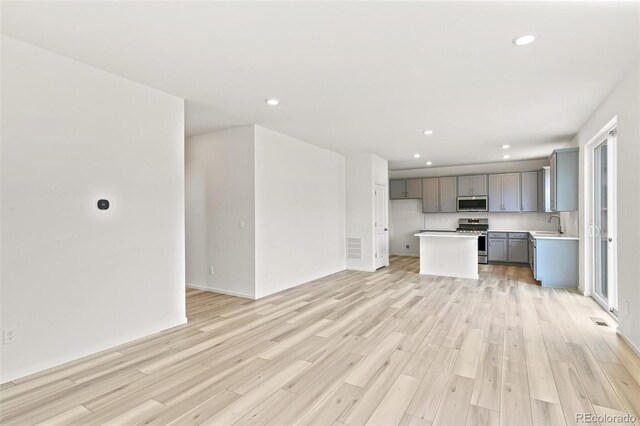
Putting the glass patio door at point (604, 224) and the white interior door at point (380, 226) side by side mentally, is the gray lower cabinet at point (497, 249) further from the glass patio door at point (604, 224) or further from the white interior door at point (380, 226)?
the glass patio door at point (604, 224)

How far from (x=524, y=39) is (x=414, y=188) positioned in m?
7.39

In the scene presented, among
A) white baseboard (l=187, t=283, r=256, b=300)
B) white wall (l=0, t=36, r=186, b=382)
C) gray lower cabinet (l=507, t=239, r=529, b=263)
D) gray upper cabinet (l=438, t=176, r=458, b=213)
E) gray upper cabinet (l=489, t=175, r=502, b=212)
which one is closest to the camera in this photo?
white wall (l=0, t=36, r=186, b=382)

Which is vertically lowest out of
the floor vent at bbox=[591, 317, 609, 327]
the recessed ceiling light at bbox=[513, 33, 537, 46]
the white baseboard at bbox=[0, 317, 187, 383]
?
the floor vent at bbox=[591, 317, 609, 327]

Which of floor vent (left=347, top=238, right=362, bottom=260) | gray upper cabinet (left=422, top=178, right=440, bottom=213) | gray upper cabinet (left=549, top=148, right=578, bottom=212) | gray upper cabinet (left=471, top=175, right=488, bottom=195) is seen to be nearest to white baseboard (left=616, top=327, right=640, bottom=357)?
gray upper cabinet (left=549, top=148, right=578, bottom=212)

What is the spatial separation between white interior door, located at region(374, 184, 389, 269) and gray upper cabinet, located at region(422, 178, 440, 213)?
6.74 feet

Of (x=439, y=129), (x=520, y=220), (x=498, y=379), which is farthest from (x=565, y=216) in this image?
(x=498, y=379)

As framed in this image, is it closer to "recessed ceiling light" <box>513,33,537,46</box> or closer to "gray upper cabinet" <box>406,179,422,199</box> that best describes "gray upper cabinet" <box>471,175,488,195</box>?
"gray upper cabinet" <box>406,179,422,199</box>

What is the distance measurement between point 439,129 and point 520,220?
4943 mm

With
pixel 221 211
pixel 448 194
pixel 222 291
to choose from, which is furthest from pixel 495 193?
pixel 222 291

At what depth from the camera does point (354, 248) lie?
24.6ft

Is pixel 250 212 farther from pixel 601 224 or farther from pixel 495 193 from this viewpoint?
pixel 495 193

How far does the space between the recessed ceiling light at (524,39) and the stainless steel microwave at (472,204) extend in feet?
22.3

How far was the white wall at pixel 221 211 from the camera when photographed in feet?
16.6

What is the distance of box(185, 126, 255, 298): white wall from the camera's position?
505cm
